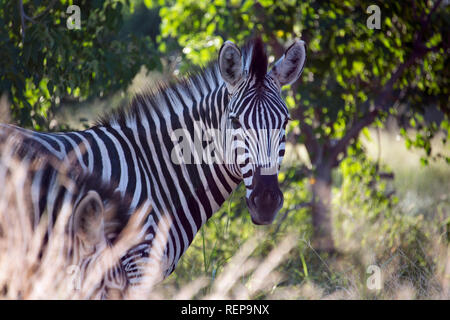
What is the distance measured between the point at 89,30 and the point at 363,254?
389 centimetres

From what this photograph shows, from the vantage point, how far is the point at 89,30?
20.1 feet

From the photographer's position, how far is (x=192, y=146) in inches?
164

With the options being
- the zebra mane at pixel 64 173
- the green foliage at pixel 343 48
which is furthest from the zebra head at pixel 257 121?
the green foliage at pixel 343 48

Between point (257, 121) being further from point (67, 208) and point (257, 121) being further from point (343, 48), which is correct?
point (343, 48)

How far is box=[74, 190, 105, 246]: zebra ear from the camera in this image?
236cm

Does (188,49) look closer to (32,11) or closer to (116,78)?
(116,78)

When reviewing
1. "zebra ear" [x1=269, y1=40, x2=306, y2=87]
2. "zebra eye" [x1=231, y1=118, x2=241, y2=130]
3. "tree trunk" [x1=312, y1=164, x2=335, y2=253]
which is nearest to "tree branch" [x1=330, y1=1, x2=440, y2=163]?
"tree trunk" [x1=312, y1=164, x2=335, y2=253]

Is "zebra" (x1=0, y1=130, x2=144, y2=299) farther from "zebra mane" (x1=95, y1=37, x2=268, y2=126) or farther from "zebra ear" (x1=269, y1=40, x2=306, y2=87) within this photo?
"zebra ear" (x1=269, y1=40, x2=306, y2=87)

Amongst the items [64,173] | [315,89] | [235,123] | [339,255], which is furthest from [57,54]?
[339,255]

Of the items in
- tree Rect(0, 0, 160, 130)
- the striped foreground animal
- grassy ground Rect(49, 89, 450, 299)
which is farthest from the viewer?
tree Rect(0, 0, 160, 130)

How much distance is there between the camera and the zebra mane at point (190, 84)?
13.5ft

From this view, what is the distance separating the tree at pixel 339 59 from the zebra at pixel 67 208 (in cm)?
376

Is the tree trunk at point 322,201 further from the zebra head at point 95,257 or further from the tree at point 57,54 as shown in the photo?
the zebra head at point 95,257

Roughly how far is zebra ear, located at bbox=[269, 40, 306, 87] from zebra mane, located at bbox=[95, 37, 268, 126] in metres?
0.16
